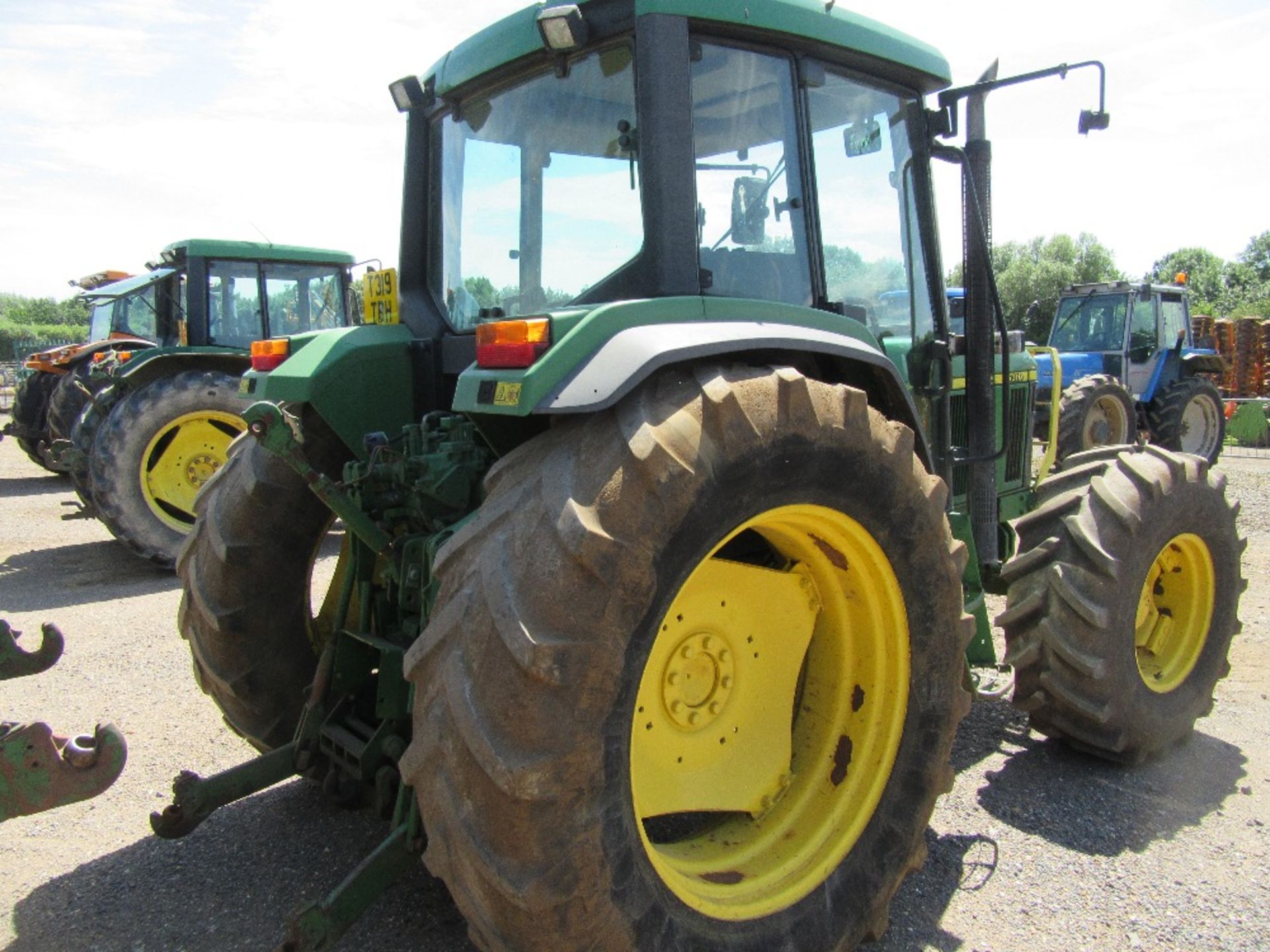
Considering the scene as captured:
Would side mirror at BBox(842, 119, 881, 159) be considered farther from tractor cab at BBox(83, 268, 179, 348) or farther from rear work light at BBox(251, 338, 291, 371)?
tractor cab at BBox(83, 268, 179, 348)

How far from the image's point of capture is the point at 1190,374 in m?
13.3

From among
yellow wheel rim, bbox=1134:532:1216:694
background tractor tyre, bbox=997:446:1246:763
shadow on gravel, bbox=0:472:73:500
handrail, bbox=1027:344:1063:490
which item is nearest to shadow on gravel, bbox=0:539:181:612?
shadow on gravel, bbox=0:472:73:500

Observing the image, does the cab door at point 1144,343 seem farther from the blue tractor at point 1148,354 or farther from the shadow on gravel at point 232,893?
the shadow on gravel at point 232,893

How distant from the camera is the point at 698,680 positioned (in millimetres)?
2434

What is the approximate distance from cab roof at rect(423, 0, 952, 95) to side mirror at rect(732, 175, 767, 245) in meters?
0.40

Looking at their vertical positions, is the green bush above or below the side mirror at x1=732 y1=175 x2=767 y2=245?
above

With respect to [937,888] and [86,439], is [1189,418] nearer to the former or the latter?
[937,888]

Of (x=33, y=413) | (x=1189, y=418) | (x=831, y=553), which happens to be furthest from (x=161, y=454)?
(x=1189, y=418)

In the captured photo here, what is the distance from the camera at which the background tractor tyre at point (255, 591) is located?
3.01 m

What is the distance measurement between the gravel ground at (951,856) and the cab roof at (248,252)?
19.0 feet

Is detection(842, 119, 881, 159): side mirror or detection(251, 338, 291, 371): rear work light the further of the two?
detection(251, 338, 291, 371): rear work light

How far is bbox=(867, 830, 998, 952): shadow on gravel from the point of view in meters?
2.55

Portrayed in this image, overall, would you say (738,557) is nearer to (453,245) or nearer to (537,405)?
Result: (537,405)

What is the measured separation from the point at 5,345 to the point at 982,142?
41.8 metres
